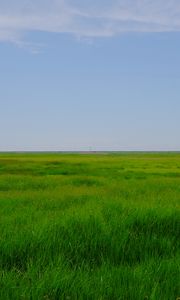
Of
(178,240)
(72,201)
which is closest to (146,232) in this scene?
(178,240)

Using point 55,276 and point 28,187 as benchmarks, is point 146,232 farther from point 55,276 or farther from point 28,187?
point 28,187

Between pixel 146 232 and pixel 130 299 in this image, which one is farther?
pixel 146 232

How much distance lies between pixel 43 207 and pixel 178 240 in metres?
3.95

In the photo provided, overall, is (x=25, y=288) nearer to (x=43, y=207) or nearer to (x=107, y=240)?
(x=107, y=240)

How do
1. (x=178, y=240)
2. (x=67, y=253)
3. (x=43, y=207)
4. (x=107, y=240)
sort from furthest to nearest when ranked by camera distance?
(x=43, y=207), (x=178, y=240), (x=107, y=240), (x=67, y=253)

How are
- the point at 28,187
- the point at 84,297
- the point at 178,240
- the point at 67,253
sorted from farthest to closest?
the point at 28,187, the point at 178,240, the point at 67,253, the point at 84,297

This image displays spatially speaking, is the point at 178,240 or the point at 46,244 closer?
the point at 46,244

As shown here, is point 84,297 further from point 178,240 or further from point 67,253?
point 178,240

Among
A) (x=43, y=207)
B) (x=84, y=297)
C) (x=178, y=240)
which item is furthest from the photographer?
(x=43, y=207)

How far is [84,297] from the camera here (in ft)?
12.7

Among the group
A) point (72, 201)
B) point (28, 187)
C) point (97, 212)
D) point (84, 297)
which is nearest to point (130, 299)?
point (84, 297)

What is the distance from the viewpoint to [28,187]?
51.1ft

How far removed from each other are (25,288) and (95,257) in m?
1.64

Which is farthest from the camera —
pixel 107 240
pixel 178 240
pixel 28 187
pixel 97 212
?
pixel 28 187
